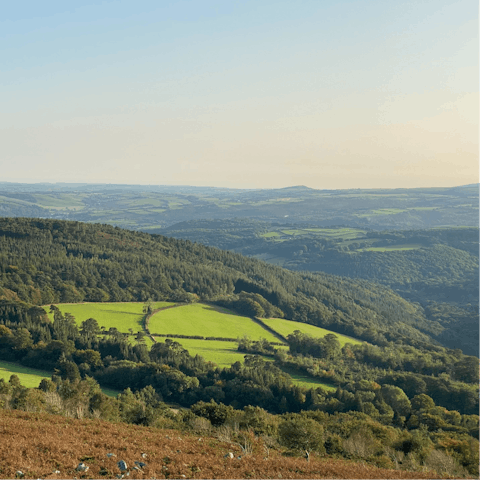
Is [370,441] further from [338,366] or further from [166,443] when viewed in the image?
[338,366]

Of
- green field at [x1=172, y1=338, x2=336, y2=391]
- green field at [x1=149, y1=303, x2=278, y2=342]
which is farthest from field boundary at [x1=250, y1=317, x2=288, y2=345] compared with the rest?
green field at [x1=172, y1=338, x2=336, y2=391]

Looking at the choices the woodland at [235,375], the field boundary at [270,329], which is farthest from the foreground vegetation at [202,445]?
the field boundary at [270,329]

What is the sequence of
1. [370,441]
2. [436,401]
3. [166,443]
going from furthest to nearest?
[436,401] → [370,441] → [166,443]

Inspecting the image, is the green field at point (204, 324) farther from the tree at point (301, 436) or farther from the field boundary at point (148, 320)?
the tree at point (301, 436)

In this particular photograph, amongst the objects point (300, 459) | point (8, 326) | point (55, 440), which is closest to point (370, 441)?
point (300, 459)

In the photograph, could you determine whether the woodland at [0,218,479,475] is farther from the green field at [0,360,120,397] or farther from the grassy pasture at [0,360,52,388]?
the grassy pasture at [0,360,52,388]

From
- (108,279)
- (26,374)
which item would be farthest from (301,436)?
(108,279)
